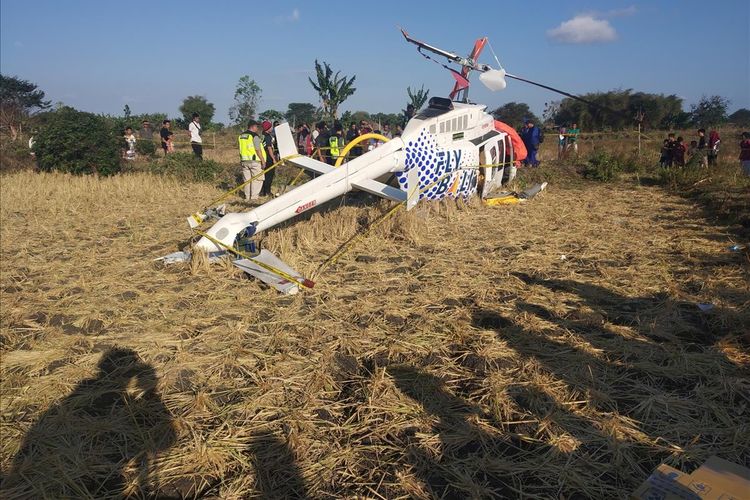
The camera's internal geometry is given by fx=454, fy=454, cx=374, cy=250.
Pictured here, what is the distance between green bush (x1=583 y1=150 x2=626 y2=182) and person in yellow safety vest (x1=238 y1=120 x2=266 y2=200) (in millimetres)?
10237

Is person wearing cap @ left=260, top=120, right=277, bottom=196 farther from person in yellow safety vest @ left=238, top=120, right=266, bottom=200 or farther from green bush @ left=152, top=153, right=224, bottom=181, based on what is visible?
green bush @ left=152, top=153, right=224, bottom=181

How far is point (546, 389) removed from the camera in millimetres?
3471

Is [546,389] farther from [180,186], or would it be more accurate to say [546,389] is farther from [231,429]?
[180,186]

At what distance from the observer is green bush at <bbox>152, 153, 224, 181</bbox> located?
46.8ft

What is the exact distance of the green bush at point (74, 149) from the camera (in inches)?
555

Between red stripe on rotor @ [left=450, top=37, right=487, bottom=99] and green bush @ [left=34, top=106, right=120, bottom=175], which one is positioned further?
green bush @ [left=34, top=106, right=120, bottom=175]

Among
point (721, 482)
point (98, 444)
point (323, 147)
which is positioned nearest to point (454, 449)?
point (721, 482)

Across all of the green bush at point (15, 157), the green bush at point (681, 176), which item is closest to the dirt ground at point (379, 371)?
the green bush at point (681, 176)

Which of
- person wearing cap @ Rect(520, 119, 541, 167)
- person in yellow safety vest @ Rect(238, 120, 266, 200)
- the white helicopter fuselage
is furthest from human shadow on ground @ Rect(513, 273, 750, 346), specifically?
person wearing cap @ Rect(520, 119, 541, 167)

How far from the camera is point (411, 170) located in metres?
7.77

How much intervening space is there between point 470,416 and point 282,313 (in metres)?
2.45

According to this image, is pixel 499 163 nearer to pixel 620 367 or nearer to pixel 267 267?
pixel 267 267

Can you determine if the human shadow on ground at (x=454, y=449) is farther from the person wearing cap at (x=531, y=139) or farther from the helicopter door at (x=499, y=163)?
the person wearing cap at (x=531, y=139)

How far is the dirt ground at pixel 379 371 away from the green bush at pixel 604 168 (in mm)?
7641
